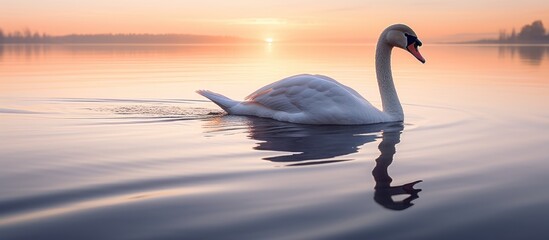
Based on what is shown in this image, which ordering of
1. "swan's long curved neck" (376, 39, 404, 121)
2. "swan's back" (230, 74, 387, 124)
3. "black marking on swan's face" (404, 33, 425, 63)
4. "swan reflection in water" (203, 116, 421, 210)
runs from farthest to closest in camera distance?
"black marking on swan's face" (404, 33, 425, 63) < "swan's long curved neck" (376, 39, 404, 121) < "swan's back" (230, 74, 387, 124) < "swan reflection in water" (203, 116, 421, 210)

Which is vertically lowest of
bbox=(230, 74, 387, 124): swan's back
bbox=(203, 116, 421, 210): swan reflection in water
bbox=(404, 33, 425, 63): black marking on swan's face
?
bbox=(203, 116, 421, 210): swan reflection in water

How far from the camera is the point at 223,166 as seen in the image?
5484 mm

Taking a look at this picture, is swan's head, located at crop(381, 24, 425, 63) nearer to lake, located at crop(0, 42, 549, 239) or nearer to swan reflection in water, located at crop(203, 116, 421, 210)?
lake, located at crop(0, 42, 549, 239)

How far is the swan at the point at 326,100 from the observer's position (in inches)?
332

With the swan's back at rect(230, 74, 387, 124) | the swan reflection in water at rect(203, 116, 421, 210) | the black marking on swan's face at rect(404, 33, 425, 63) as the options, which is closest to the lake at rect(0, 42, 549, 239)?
the swan reflection in water at rect(203, 116, 421, 210)

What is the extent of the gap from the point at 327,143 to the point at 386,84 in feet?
9.91

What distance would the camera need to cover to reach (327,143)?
22.7 ft

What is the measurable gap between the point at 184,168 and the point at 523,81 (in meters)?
13.3

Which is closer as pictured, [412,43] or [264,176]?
[264,176]

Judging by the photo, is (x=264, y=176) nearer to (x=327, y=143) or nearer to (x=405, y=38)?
(x=327, y=143)

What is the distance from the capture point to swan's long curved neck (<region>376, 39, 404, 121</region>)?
362 inches

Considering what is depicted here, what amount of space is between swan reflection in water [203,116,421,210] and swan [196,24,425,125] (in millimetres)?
134

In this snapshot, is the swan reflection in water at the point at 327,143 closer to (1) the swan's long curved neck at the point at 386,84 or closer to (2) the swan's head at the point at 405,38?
(1) the swan's long curved neck at the point at 386,84

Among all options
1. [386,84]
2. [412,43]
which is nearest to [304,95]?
[386,84]
